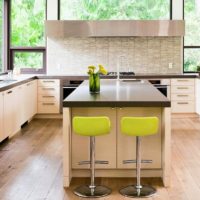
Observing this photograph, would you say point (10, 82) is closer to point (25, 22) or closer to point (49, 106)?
point (49, 106)

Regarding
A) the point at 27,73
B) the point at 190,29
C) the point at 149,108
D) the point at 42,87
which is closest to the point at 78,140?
the point at 149,108

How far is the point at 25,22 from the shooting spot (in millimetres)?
9906

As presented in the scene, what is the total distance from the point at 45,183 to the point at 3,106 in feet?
6.92

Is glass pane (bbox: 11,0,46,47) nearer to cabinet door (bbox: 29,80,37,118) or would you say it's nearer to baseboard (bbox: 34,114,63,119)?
cabinet door (bbox: 29,80,37,118)

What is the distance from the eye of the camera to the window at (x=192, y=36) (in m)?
9.84

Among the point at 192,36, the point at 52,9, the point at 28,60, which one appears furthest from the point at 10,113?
the point at 192,36

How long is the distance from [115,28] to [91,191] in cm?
521

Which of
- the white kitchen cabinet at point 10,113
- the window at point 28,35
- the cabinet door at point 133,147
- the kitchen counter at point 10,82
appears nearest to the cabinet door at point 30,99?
the kitchen counter at point 10,82

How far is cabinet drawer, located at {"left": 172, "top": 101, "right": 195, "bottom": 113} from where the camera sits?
915 centimetres

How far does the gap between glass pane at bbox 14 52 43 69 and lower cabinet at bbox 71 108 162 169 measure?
213 inches

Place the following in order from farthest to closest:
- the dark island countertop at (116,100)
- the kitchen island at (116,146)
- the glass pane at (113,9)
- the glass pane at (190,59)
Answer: the glass pane at (190,59)
the glass pane at (113,9)
the kitchen island at (116,146)
the dark island countertop at (116,100)

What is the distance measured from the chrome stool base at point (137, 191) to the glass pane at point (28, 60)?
5974 millimetres

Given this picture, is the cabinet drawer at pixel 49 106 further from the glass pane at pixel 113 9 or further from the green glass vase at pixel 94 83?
the green glass vase at pixel 94 83

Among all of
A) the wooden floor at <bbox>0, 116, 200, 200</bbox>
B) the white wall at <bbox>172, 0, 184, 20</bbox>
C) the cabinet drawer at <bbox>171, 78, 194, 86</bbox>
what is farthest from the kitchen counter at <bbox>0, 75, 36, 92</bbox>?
the white wall at <bbox>172, 0, 184, 20</bbox>
